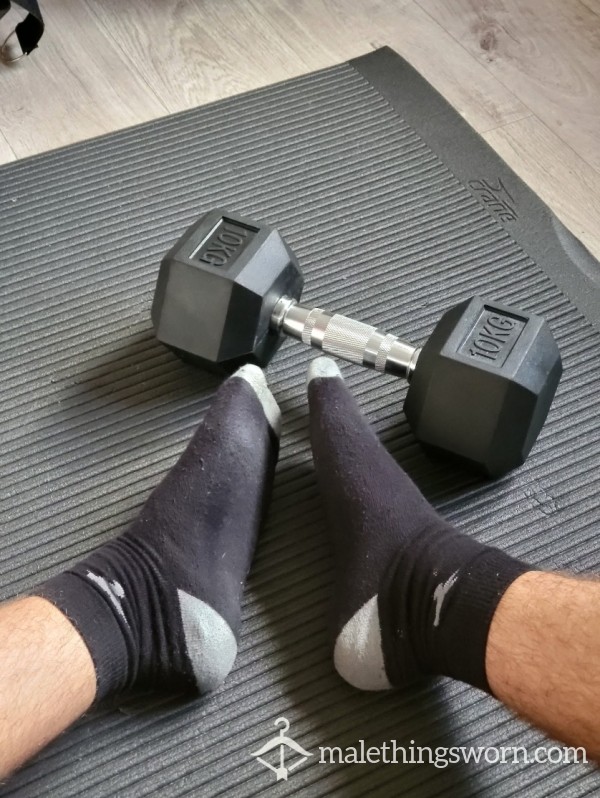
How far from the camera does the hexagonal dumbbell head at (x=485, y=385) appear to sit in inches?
37.8

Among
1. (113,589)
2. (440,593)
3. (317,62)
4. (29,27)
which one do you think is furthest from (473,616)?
(29,27)

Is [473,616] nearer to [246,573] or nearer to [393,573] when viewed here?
[393,573]

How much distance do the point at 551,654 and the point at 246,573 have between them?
1.13 feet

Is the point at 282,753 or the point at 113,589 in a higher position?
the point at 113,589

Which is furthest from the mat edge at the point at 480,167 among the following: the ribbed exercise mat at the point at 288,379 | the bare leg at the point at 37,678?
the bare leg at the point at 37,678

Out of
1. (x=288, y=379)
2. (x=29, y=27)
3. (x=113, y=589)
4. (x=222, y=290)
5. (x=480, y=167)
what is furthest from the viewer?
(x=29, y=27)

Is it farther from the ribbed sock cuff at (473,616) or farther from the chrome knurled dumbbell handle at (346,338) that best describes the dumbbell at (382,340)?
the ribbed sock cuff at (473,616)

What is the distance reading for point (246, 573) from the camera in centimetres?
96

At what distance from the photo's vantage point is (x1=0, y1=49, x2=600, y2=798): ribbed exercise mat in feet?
2.91

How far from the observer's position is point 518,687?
0.78 metres

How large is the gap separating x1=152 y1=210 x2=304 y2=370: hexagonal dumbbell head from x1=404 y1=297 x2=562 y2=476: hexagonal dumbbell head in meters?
0.20

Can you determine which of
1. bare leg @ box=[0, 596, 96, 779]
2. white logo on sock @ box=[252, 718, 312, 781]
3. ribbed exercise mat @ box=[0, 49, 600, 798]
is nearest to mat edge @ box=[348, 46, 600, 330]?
ribbed exercise mat @ box=[0, 49, 600, 798]

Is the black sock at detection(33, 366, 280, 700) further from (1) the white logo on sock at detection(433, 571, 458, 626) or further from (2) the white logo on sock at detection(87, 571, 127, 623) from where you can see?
(1) the white logo on sock at detection(433, 571, 458, 626)

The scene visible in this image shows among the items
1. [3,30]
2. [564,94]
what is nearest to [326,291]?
[564,94]
